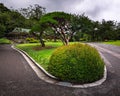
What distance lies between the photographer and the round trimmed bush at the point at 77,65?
843cm

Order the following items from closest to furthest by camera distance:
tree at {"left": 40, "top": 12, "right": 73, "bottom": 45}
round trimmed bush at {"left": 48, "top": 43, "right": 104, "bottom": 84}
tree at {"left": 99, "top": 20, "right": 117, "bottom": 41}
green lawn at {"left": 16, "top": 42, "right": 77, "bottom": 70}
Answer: round trimmed bush at {"left": 48, "top": 43, "right": 104, "bottom": 84} < green lawn at {"left": 16, "top": 42, "right": 77, "bottom": 70} < tree at {"left": 40, "top": 12, "right": 73, "bottom": 45} < tree at {"left": 99, "top": 20, "right": 117, "bottom": 41}

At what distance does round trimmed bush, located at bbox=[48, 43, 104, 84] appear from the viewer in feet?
27.7

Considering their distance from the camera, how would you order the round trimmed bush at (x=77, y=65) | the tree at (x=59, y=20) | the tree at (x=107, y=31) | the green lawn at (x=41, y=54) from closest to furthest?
1. the round trimmed bush at (x=77, y=65)
2. the green lawn at (x=41, y=54)
3. the tree at (x=59, y=20)
4. the tree at (x=107, y=31)

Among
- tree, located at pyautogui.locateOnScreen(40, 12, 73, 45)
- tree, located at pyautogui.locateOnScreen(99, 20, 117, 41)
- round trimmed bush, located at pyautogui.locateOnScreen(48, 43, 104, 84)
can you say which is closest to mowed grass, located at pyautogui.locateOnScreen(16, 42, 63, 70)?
round trimmed bush, located at pyautogui.locateOnScreen(48, 43, 104, 84)

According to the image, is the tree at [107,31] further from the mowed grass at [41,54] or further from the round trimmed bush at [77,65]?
the round trimmed bush at [77,65]

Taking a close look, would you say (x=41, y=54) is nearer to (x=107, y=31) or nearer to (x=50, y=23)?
(x=50, y=23)

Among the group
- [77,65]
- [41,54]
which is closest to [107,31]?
[41,54]

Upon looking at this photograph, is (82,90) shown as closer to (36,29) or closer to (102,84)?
(102,84)

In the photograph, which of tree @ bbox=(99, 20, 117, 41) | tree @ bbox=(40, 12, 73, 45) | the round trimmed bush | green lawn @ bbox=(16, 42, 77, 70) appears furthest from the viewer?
tree @ bbox=(99, 20, 117, 41)

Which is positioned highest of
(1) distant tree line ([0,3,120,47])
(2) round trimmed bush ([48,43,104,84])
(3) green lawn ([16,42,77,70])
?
(1) distant tree line ([0,3,120,47])

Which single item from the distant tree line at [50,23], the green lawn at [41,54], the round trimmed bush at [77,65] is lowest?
the green lawn at [41,54]

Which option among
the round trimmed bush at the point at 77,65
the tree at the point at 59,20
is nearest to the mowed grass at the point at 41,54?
the round trimmed bush at the point at 77,65

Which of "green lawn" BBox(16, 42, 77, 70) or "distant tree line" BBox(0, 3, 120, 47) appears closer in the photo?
"green lawn" BBox(16, 42, 77, 70)

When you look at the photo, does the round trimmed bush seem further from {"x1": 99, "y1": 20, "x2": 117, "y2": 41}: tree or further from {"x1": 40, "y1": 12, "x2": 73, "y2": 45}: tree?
{"x1": 99, "y1": 20, "x2": 117, "y2": 41}: tree
